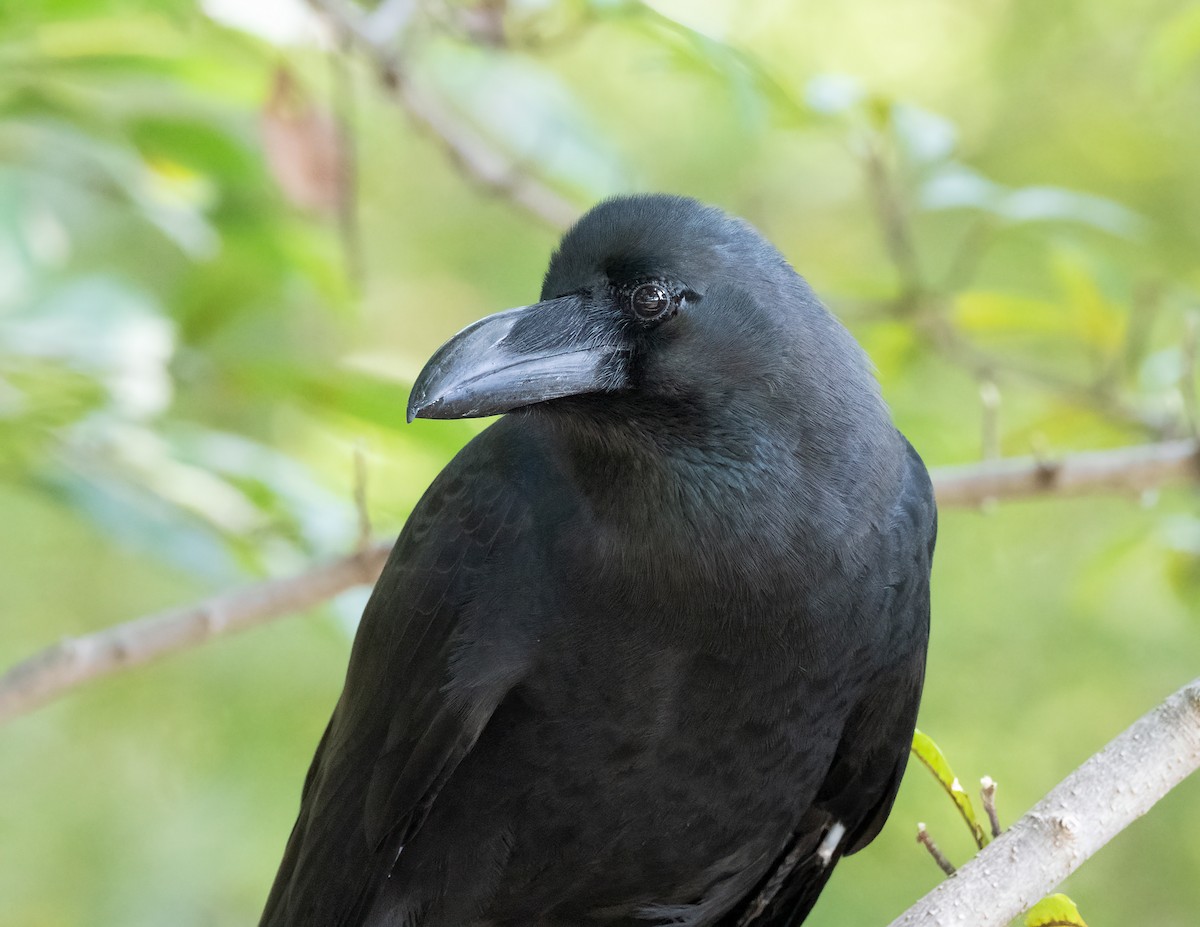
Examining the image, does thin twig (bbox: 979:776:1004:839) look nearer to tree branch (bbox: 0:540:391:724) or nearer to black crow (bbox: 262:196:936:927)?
black crow (bbox: 262:196:936:927)

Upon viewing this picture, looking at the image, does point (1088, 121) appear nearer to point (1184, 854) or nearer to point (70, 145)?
point (1184, 854)

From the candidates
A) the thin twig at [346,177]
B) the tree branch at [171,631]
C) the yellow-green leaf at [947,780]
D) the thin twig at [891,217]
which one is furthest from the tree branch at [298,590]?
the thin twig at [346,177]

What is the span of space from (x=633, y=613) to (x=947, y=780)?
1.40 ft

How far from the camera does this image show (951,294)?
310 cm

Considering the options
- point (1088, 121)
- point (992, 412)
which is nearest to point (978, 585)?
point (1088, 121)

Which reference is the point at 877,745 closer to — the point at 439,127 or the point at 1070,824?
the point at 1070,824

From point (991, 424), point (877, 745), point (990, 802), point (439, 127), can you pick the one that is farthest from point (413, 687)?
point (439, 127)

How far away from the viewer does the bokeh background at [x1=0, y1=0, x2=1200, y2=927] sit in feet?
7.79

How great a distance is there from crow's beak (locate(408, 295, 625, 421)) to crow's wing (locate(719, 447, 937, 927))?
1.58 feet

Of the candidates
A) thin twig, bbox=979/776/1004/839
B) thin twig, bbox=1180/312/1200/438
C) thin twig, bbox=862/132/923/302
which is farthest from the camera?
thin twig, bbox=862/132/923/302

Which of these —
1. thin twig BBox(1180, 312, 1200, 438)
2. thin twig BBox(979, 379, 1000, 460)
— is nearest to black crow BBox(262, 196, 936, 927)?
thin twig BBox(979, 379, 1000, 460)

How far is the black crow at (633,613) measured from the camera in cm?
180

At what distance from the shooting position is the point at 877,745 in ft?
7.03

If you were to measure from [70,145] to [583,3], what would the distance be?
94 cm
